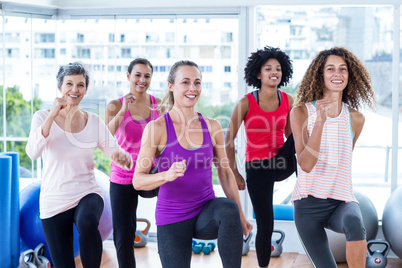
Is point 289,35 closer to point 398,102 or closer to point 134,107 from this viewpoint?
point 398,102

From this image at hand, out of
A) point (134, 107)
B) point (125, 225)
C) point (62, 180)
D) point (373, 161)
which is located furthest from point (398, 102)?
point (62, 180)

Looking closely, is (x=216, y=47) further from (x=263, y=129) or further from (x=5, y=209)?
(x=5, y=209)

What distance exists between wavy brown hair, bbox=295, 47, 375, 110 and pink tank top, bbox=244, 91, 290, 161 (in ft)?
1.82

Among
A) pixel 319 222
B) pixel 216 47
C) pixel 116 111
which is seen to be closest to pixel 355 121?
pixel 319 222

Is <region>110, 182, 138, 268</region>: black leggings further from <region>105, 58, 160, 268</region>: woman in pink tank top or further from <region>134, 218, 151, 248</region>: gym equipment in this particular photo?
<region>134, 218, 151, 248</region>: gym equipment

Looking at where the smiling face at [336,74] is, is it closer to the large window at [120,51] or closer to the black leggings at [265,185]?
the black leggings at [265,185]

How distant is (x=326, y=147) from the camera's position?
281 centimetres

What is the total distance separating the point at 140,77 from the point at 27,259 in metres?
1.52

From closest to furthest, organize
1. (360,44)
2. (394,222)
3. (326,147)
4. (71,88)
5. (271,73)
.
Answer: (326,147)
(71,88)
(271,73)
(394,222)
(360,44)

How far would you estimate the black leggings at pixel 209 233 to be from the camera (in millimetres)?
2396

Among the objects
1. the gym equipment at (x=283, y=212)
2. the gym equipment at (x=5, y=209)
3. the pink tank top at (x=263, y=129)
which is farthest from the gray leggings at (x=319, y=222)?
the gym equipment at (x=5, y=209)

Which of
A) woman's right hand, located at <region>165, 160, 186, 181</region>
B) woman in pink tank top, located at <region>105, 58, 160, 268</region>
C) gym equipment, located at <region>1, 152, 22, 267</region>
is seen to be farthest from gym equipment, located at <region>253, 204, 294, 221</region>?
woman's right hand, located at <region>165, 160, 186, 181</region>

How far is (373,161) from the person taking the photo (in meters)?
4.73

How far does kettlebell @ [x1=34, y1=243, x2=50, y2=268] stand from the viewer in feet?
12.3
